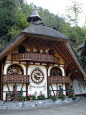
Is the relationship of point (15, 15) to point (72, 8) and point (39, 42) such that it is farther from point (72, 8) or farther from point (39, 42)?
point (72, 8)

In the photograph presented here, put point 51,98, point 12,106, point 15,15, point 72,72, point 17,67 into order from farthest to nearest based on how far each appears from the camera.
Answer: point 15,15 < point 72,72 < point 17,67 < point 51,98 < point 12,106

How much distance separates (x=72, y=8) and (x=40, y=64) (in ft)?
104

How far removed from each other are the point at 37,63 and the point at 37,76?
1524mm

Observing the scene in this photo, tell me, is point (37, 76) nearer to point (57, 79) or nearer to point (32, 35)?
point (57, 79)

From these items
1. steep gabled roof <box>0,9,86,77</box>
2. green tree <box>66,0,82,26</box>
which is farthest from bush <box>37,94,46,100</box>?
green tree <box>66,0,82,26</box>

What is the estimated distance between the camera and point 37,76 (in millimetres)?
17828

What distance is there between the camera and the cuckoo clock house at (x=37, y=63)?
15.9 metres

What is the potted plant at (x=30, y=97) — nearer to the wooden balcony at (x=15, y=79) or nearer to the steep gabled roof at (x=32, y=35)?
the wooden balcony at (x=15, y=79)

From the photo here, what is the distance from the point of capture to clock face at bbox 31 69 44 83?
17717 millimetres

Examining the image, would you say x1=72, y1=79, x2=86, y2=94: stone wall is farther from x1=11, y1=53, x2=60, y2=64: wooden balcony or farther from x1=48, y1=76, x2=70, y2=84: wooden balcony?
x1=11, y1=53, x2=60, y2=64: wooden balcony

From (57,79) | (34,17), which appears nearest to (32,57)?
(57,79)

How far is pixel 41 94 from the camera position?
54.5 ft

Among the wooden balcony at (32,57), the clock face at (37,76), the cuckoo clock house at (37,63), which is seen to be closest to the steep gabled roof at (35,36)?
the cuckoo clock house at (37,63)

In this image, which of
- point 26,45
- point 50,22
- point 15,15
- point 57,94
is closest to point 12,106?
point 57,94
